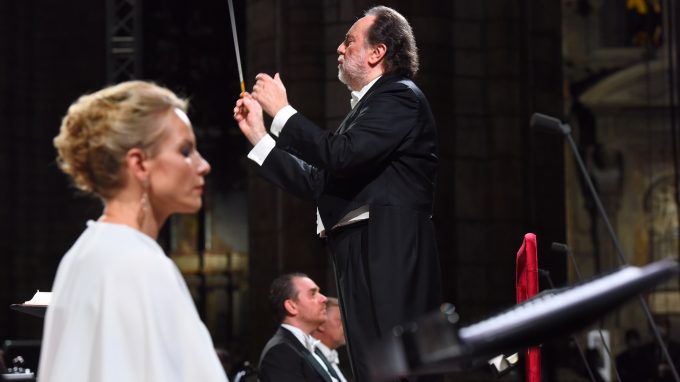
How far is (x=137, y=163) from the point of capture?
256 cm

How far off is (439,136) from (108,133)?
7.38 m

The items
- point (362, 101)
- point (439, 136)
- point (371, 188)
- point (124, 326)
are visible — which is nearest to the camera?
point (124, 326)

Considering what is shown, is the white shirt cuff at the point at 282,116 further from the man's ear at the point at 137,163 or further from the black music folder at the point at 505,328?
the black music folder at the point at 505,328

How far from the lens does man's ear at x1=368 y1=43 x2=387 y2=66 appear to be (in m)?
4.23

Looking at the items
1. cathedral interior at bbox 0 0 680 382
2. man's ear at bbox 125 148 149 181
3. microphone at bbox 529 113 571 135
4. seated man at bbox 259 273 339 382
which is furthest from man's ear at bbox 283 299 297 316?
man's ear at bbox 125 148 149 181

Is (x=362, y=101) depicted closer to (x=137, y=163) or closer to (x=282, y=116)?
(x=282, y=116)

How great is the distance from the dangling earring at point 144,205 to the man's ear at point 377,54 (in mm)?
1760

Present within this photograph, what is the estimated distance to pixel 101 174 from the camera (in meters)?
2.56

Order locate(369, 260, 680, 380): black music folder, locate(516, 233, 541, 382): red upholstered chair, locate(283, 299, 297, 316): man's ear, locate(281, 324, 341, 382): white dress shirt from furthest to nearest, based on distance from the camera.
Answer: locate(283, 299, 297, 316): man's ear < locate(281, 324, 341, 382): white dress shirt < locate(516, 233, 541, 382): red upholstered chair < locate(369, 260, 680, 380): black music folder

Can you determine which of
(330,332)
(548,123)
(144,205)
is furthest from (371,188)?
(330,332)

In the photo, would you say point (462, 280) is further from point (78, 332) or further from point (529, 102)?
point (78, 332)

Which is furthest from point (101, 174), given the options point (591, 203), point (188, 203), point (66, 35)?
point (591, 203)

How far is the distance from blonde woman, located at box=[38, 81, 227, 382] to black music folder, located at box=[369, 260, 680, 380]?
51 centimetres

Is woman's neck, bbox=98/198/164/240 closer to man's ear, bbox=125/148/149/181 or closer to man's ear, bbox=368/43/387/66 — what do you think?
man's ear, bbox=125/148/149/181
